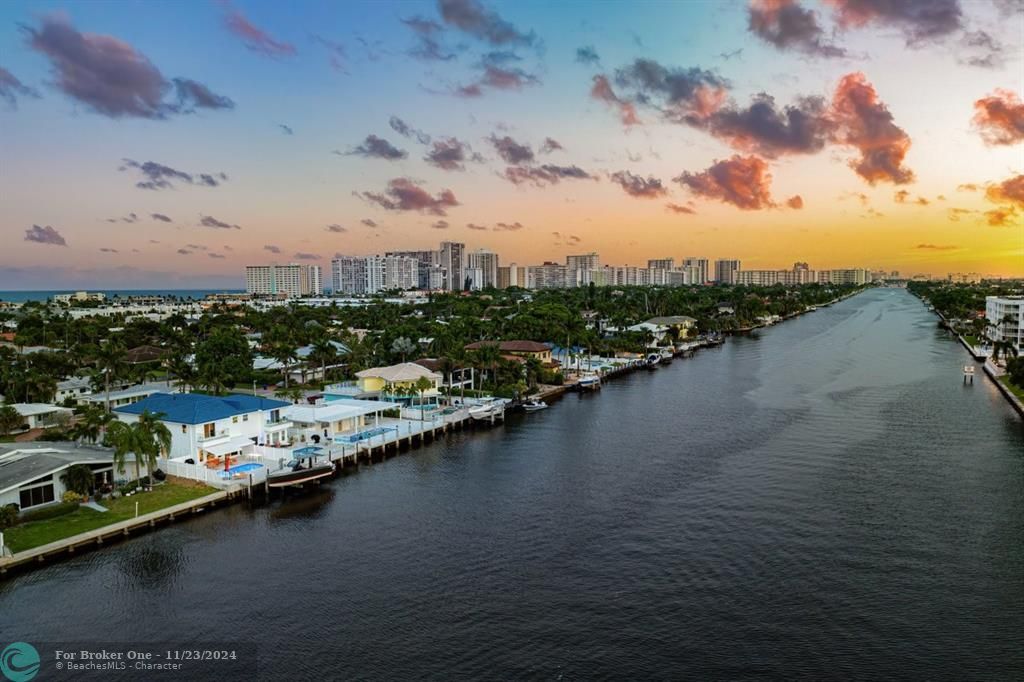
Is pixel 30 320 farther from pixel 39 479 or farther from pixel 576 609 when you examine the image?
pixel 576 609

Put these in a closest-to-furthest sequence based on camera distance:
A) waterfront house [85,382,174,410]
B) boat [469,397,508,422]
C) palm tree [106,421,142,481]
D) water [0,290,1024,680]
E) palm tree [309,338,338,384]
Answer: water [0,290,1024,680], palm tree [106,421,142,481], waterfront house [85,382,174,410], boat [469,397,508,422], palm tree [309,338,338,384]

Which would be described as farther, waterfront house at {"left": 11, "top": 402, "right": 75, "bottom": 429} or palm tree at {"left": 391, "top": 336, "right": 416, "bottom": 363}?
palm tree at {"left": 391, "top": 336, "right": 416, "bottom": 363}

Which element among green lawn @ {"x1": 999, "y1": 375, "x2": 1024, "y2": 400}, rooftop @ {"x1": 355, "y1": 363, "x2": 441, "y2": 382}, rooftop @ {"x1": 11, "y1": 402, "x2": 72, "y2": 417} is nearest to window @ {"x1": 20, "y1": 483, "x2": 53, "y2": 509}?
rooftop @ {"x1": 11, "y1": 402, "x2": 72, "y2": 417}

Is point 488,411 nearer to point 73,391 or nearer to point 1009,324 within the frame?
point 73,391

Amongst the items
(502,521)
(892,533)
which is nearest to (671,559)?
(502,521)

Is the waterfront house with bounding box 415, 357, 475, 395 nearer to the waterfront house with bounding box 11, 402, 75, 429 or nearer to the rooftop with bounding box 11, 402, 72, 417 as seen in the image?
the waterfront house with bounding box 11, 402, 75, 429

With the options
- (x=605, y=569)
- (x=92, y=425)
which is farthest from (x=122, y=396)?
(x=605, y=569)
